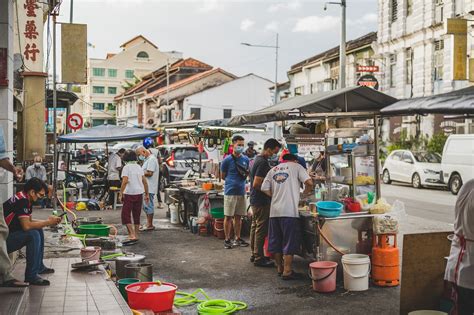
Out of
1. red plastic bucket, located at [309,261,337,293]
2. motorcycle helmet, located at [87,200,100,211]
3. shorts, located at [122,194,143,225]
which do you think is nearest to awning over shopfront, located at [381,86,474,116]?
red plastic bucket, located at [309,261,337,293]

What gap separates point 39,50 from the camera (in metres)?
15.7

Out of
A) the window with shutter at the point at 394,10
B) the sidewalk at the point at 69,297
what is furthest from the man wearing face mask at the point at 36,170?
the window with shutter at the point at 394,10

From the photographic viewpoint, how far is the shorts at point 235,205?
1145 centimetres

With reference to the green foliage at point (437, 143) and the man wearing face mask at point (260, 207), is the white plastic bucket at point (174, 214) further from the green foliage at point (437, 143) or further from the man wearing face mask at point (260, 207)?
the green foliage at point (437, 143)

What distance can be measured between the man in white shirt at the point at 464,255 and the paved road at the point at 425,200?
11.1 metres

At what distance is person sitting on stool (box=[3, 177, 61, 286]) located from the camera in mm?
6785

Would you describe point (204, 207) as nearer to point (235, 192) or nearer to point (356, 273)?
point (235, 192)

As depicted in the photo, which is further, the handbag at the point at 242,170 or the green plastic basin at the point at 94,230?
the handbag at the point at 242,170

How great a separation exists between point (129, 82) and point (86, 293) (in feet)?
249

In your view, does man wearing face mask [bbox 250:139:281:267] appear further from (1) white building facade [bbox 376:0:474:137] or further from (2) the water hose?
(1) white building facade [bbox 376:0:474:137]

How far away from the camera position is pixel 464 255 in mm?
4902

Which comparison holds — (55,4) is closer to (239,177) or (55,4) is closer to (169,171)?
(239,177)

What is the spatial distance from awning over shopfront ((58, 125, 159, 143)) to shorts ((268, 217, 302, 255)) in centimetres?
1035

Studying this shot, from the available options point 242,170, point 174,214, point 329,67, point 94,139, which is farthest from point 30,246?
point 329,67
